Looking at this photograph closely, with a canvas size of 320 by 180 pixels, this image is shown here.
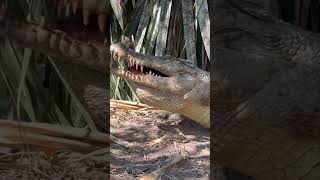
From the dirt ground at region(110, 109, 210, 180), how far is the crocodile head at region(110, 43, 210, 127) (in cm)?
24

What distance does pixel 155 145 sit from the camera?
4715mm

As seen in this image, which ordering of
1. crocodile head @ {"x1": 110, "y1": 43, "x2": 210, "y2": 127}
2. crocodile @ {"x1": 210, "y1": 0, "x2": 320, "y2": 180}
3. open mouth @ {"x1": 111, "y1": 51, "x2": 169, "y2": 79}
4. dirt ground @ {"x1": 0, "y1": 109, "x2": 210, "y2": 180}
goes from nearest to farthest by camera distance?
crocodile @ {"x1": 210, "y1": 0, "x2": 320, "y2": 180}
dirt ground @ {"x1": 0, "y1": 109, "x2": 210, "y2": 180}
open mouth @ {"x1": 111, "y1": 51, "x2": 169, "y2": 79}
crocodile head @ {"x1": 110, "y1": 43, "x2": 210, "y2": 127}

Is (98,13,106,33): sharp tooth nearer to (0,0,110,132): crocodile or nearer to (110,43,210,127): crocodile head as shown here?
(0,0,110,132): crocodile

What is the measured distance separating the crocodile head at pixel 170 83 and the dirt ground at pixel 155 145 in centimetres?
24

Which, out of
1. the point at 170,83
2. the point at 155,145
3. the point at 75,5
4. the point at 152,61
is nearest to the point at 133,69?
the point at 152,61

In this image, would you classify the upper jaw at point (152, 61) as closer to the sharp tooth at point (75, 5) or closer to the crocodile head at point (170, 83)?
the crocodile head at point (170, 83)

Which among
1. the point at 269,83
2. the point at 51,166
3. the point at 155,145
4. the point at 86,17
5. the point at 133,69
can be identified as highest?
the point at 86,17

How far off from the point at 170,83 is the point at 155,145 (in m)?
0.53

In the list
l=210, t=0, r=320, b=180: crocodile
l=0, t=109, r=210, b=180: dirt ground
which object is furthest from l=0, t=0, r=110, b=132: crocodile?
l=0, t=109, r=210, b=180: dirt ground

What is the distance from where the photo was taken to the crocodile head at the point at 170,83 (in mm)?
4562

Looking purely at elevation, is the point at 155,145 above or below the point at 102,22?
below

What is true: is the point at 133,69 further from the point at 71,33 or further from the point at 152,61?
the point at 71,33

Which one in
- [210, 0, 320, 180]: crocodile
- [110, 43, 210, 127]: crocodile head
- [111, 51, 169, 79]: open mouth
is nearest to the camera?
[210, 0, 320, 180]: crocodile

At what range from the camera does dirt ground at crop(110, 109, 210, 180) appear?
4.20 metres
